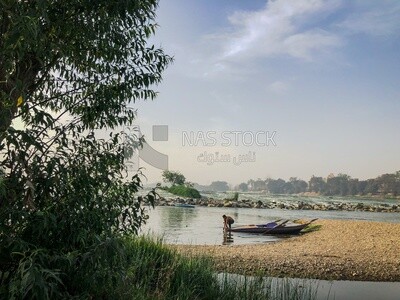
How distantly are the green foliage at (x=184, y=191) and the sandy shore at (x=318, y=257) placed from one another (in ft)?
170

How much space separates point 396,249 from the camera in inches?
846

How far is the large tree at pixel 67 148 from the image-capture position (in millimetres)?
4207

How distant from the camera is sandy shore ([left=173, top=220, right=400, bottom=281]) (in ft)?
A: 48.8

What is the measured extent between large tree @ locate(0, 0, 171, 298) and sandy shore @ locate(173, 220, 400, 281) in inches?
214

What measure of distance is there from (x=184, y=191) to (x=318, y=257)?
2426 inches

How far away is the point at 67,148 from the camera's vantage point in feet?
17.7

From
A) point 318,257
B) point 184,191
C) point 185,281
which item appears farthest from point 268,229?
point 184,191

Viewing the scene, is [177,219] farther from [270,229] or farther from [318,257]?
[318,257]

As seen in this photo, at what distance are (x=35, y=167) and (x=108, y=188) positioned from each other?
144cm

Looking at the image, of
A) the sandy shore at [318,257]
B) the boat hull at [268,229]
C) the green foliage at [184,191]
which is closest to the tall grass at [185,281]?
the sandy shore at [318,257]

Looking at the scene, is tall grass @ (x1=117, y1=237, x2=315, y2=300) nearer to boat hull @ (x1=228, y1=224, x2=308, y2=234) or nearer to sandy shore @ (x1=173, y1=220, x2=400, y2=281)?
sandy shore @ (x1=173, y1=220, x2=400, y2=281)

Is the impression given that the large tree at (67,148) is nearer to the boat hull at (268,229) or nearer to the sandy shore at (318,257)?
the sandy shore at (318,257)

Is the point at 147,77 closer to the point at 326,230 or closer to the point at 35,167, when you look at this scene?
the point at 35,167

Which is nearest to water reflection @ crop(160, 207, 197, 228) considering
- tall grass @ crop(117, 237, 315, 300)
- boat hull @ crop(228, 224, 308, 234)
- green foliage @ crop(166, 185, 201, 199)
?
boat hull @ crop(228, 224, 308, 234)
